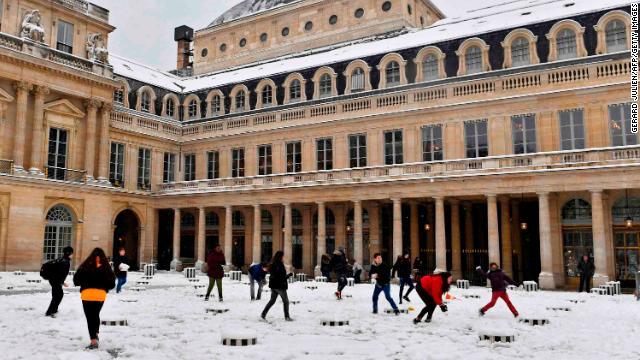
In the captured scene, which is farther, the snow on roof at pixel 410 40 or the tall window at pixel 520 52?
the snow on roof at pixel 410 40

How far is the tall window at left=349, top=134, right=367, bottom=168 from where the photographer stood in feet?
117

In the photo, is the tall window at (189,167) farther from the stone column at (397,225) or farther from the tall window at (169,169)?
the stone column at (397,225)

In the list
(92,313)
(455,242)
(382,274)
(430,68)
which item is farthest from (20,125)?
(92,313)

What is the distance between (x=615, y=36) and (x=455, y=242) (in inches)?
536

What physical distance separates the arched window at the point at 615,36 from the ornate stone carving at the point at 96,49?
30416 mm

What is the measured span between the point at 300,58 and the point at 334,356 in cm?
3828

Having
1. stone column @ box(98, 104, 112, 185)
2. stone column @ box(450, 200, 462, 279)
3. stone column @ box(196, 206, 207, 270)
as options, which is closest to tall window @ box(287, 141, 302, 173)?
stone column @ box(196, 206, 207, 270)

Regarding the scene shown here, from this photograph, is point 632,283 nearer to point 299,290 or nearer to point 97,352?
point 299,290

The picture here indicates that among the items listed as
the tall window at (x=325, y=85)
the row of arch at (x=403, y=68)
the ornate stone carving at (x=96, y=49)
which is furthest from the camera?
the tall window at (x=325, y=85)

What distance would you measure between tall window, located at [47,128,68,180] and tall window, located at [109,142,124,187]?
3.79 m

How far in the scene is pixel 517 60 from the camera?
31.8 metres

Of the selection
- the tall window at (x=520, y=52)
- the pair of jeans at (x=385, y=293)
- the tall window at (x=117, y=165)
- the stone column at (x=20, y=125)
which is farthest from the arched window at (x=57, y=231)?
the tall window at (x=520, y=52)

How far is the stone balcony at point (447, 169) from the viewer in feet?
85.4

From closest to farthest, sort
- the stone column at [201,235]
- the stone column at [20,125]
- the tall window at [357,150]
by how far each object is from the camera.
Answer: the stone column at [20,125]
the tall window at [357,150]
the stone column at [201,235]
